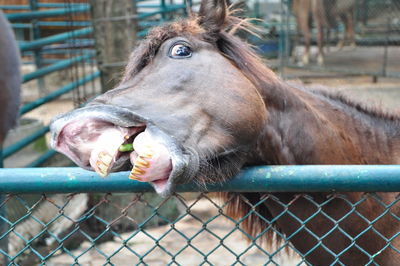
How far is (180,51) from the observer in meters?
2.06

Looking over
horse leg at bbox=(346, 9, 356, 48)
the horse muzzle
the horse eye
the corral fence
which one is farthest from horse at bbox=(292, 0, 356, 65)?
the horse muzzle

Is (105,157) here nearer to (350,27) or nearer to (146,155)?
(146,155)

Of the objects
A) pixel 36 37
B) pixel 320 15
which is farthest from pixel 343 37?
pixel 36 37

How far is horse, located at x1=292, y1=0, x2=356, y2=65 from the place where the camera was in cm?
1141

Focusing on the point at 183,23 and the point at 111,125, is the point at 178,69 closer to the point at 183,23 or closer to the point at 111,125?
the point at 183,23

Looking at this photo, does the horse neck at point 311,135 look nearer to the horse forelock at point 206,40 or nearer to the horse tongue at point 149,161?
the horse forelock at point 206,40

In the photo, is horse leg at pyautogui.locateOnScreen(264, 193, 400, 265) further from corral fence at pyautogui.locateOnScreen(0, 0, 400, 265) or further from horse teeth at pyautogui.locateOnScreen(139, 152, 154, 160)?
horse teeth at pyautogui.locateOnScreen(139, 152, 154, 160)

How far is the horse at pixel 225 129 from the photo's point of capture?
163 cm

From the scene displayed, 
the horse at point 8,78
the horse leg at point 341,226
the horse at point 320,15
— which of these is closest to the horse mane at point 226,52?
the horse leg at point 341,226

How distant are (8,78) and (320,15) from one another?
37.1 ft

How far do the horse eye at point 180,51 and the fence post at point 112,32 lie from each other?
8.25 feet

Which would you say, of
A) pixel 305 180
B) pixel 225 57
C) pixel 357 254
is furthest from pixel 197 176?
pixel 357 254

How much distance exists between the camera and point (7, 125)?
1160mm

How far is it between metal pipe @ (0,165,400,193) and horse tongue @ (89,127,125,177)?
0.14m
